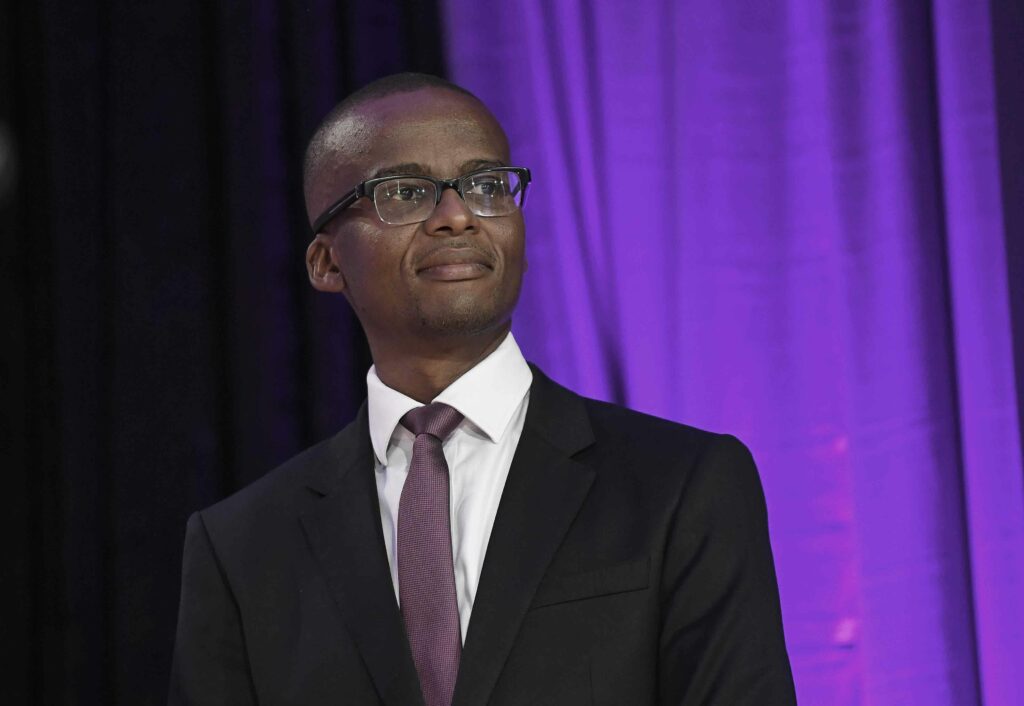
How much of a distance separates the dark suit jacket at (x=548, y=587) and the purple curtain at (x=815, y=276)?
0.59 meters

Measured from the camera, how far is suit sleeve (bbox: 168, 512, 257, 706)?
158 cm

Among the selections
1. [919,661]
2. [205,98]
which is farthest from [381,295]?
[919,661]

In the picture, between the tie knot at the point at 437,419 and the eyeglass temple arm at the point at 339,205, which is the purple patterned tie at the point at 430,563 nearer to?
the tie knot at the point at 437,419

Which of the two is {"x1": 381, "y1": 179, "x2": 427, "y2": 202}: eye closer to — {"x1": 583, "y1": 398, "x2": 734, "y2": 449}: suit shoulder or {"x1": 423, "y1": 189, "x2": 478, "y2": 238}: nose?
{"x1": 423, "y1": 189, "x2": 478, "y2": 238}: nose

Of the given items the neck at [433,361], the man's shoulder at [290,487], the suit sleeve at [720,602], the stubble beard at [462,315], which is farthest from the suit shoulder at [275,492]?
the suit sleeve at [720,602]

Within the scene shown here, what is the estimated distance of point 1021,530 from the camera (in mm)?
2029

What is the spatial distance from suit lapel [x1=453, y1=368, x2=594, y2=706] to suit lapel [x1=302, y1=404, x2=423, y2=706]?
86mm

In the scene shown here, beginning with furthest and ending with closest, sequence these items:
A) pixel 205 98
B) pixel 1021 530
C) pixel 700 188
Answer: pixel 205 98 < pixel 700 188 < pixel 1021 530

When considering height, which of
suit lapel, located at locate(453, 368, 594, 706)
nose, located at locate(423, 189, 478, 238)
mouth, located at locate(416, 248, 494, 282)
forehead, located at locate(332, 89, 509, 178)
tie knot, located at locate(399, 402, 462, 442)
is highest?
forehead, located at locate(332, 89, 509, 178)

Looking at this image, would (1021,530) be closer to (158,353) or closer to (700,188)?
(700,188)

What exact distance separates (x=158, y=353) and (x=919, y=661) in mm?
1395

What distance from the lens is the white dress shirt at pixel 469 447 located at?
5.08ft

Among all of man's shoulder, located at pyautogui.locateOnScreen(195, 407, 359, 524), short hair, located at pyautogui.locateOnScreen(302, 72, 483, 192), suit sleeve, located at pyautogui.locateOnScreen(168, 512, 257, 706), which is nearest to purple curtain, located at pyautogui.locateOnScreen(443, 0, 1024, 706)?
short hair, located at pyautogui.locateOnScreen(302, 72, 483, 192)

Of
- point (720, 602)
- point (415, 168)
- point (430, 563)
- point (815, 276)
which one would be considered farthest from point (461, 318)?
point (815, 276)
